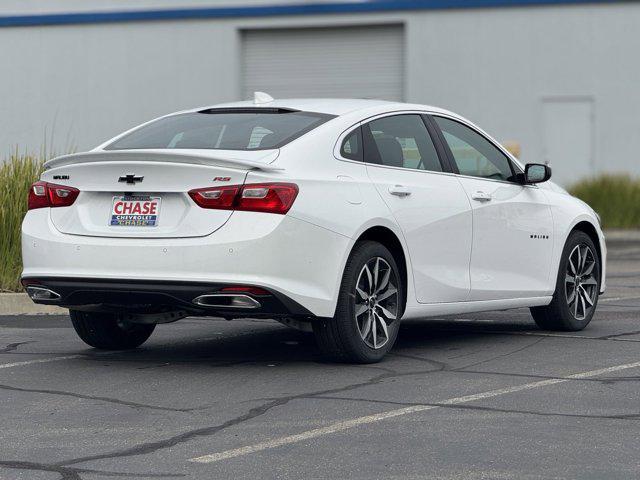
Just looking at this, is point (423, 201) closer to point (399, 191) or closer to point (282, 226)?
point (399, 191)

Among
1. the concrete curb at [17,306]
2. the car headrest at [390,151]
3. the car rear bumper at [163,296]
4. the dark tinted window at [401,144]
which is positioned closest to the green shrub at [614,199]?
the concrete curb at [17,306]

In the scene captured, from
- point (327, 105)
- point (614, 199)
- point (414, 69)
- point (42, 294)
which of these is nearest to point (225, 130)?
point (327, 105)

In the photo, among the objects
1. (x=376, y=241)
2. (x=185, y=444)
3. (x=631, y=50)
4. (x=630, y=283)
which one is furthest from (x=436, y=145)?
(x=631, y=50)

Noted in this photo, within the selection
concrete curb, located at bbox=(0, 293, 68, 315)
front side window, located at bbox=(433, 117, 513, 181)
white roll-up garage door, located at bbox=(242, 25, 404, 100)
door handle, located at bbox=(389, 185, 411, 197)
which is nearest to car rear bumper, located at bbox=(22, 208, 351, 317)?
door handle, located at bbox=(389, 185, 411, 197)

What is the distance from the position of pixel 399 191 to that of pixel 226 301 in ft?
4.72

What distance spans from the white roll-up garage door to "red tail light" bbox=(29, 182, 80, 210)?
Answer: 22570 millimetres

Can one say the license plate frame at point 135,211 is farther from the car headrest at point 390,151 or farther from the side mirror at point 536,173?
the side mirror at point 536,173

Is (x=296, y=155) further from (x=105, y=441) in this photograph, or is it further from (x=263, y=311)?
(x=105, y=441)

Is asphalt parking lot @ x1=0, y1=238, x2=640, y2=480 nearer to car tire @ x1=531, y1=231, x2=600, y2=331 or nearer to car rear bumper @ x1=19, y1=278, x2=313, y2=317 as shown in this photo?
car tire @ x1=531, y1=231, x2=600, y2=331

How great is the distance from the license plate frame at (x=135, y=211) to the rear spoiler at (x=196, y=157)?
8.6 inches

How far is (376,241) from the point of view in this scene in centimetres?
833

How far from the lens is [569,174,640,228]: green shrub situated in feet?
84.6

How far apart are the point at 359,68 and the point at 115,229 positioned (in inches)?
920

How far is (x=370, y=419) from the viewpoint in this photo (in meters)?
6.53
